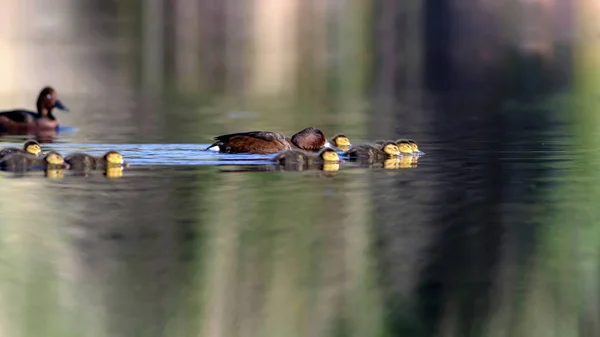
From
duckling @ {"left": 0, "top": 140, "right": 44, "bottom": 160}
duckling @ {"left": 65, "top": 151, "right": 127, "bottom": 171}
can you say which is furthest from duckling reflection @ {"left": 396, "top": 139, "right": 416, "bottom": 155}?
duckling @ {"left": 0, "top": 140, "right": 44, "bottom": 160}

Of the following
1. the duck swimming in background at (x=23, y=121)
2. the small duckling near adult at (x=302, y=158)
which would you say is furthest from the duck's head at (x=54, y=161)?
the duck swimming in background at (x=23, y=121)

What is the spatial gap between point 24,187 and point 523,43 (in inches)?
1317

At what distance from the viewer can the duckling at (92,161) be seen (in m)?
12.1

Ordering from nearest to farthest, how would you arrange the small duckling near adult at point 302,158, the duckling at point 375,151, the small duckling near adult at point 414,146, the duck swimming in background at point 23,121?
the small duckling near adult at point 302,158 < the duckling at point 375,151 < the small duckling near adult at point 414,146 < the duck swimming in background at point 23,121

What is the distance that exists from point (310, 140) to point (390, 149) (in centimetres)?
102

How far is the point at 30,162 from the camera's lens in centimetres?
1228

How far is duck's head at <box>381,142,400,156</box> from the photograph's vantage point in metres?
13.2

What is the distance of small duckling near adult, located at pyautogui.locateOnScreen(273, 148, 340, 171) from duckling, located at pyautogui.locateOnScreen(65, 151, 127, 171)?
1.51 m

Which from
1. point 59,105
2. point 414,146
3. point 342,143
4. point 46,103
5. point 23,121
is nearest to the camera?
point 414,146

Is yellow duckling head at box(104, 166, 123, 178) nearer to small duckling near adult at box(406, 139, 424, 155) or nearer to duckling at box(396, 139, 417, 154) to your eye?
duckling at box(396, 139, 417, 154)

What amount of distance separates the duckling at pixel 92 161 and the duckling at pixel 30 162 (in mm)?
96

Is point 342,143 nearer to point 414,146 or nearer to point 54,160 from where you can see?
point 414,146

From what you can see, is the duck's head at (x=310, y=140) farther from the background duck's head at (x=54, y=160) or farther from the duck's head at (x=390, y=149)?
the background duck's head at (x=54, y=160)

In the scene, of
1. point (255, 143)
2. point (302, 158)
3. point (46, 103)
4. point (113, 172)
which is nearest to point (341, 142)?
point (255, 143)
